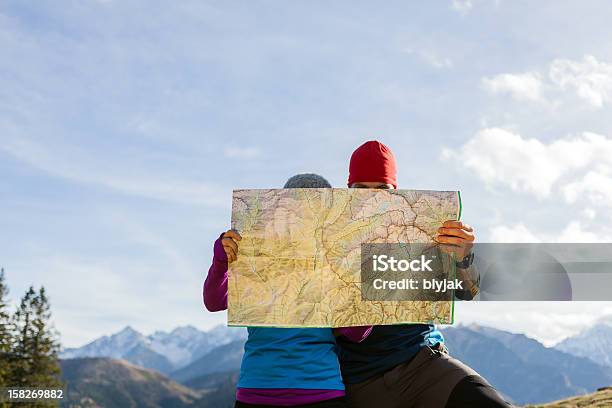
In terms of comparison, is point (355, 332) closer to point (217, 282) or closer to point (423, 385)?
point (423, 385)

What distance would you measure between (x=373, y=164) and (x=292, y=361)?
6.71ft

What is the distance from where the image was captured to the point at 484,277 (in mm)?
6625

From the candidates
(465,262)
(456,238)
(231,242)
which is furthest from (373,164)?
(231,242)

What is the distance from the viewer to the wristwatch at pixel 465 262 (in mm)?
6301

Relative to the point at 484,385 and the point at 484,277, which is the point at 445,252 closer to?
the point at 484,277

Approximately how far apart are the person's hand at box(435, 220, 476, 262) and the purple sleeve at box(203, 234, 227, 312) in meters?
1.97

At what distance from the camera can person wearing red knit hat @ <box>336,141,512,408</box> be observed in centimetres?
613

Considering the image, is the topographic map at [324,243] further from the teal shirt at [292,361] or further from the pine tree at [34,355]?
the pine tree at [34,355]

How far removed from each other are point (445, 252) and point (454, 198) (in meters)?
0.50

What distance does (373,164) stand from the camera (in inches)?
263

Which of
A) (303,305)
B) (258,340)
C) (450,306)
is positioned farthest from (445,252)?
(258,340)

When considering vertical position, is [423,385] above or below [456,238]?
below

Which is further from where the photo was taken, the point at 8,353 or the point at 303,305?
the point at 8,353

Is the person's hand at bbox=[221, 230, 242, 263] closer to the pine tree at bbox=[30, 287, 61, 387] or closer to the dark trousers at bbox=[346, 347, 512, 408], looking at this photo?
the dark trousers at bbox=[346, 347, 512, 408]
